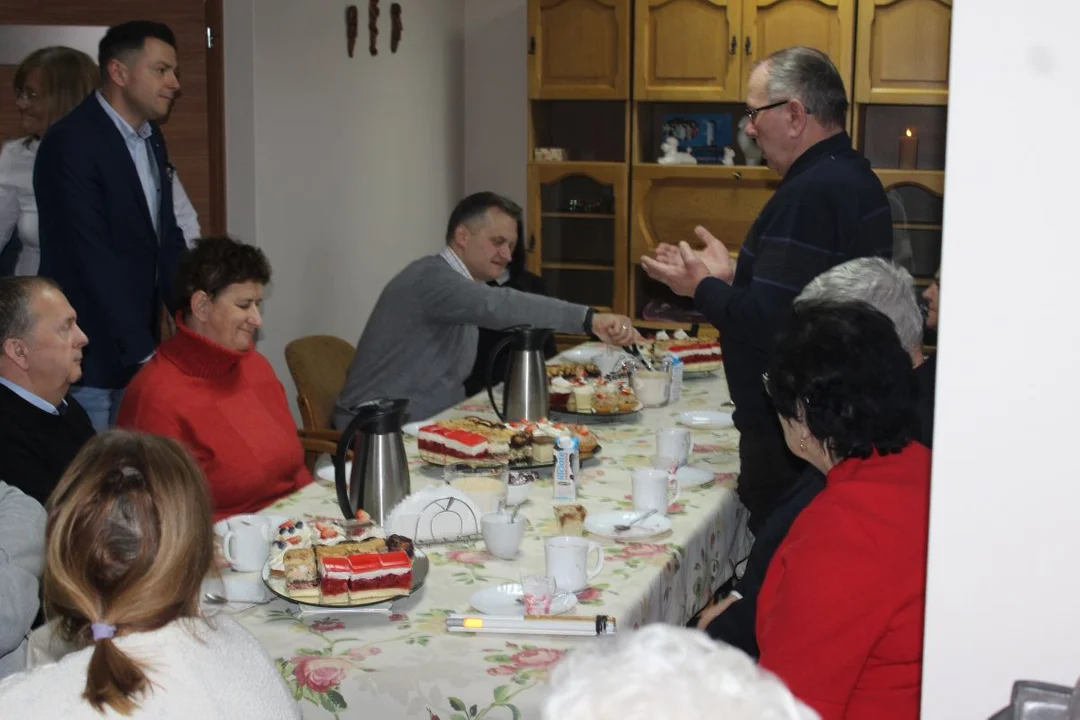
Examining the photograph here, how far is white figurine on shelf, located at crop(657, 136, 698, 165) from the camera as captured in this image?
5.71m

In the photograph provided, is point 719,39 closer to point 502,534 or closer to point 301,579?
point 502,534

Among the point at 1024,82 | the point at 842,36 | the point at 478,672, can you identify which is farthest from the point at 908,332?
the point at 842,36

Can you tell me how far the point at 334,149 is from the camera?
16.5 ft

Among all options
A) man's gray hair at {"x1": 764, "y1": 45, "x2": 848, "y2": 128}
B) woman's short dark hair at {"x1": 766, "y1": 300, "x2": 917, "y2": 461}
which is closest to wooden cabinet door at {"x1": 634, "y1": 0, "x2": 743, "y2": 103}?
man's gray hair at {"x1": 764, "y1": 45, "x2": 848, "y2": 128}

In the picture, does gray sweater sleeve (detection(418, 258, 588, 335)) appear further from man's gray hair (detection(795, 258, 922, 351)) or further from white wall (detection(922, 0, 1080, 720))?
white wall (detection(922, 0, 1080, 720))

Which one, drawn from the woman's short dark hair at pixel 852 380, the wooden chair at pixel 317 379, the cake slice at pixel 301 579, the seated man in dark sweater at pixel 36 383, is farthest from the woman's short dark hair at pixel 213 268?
the woman's short dark hair at pixel 852 380

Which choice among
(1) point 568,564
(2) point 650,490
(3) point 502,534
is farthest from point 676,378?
(1) point 568,564

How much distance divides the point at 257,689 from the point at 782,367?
2.93 feet

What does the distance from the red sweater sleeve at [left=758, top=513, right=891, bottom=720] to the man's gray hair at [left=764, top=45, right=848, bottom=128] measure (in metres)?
1.46

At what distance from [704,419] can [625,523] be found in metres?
0.99

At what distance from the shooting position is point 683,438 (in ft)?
9.43

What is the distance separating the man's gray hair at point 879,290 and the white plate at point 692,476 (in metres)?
0.59

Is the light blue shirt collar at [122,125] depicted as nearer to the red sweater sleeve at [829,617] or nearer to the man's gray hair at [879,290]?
the man's gray hair at [879,290]

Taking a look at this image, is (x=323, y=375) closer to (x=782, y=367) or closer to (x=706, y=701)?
(x=782, y=367)
